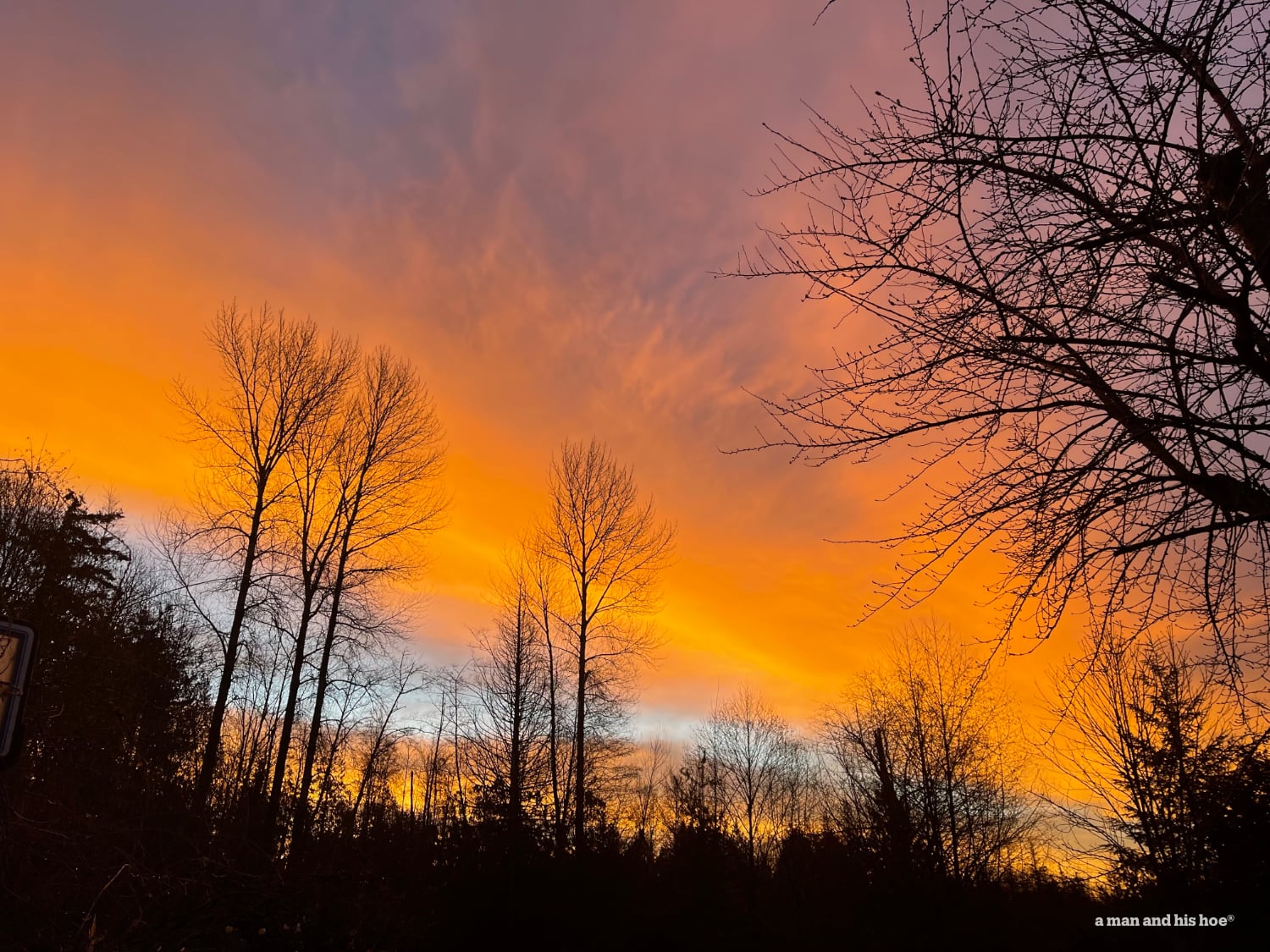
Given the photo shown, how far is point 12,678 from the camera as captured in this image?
1.76 m

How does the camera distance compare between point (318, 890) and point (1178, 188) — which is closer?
point (1178, 188)

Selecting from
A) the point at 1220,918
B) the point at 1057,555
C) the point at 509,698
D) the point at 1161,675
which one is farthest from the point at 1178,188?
the point at 509,698

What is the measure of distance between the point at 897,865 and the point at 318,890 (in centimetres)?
1768

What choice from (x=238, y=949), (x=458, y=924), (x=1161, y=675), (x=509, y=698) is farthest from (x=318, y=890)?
(x=509, y=698)

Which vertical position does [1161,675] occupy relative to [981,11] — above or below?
below

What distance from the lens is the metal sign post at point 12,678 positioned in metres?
1.74

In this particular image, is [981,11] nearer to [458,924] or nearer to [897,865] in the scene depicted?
[458,924]

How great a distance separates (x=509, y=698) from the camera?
26.8m

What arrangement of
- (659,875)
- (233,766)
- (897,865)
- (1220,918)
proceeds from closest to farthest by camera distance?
1. (1220,918)
2. (897,865)
3. (233,766)
4. (659,875)

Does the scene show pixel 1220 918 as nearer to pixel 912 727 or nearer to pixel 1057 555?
pixel 1057 555

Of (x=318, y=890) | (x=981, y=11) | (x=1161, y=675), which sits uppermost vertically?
(x=981, y=11)

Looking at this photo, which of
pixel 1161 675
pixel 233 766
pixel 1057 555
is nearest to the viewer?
pixel 1057 555

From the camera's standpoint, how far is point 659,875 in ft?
76.2

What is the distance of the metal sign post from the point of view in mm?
1742
